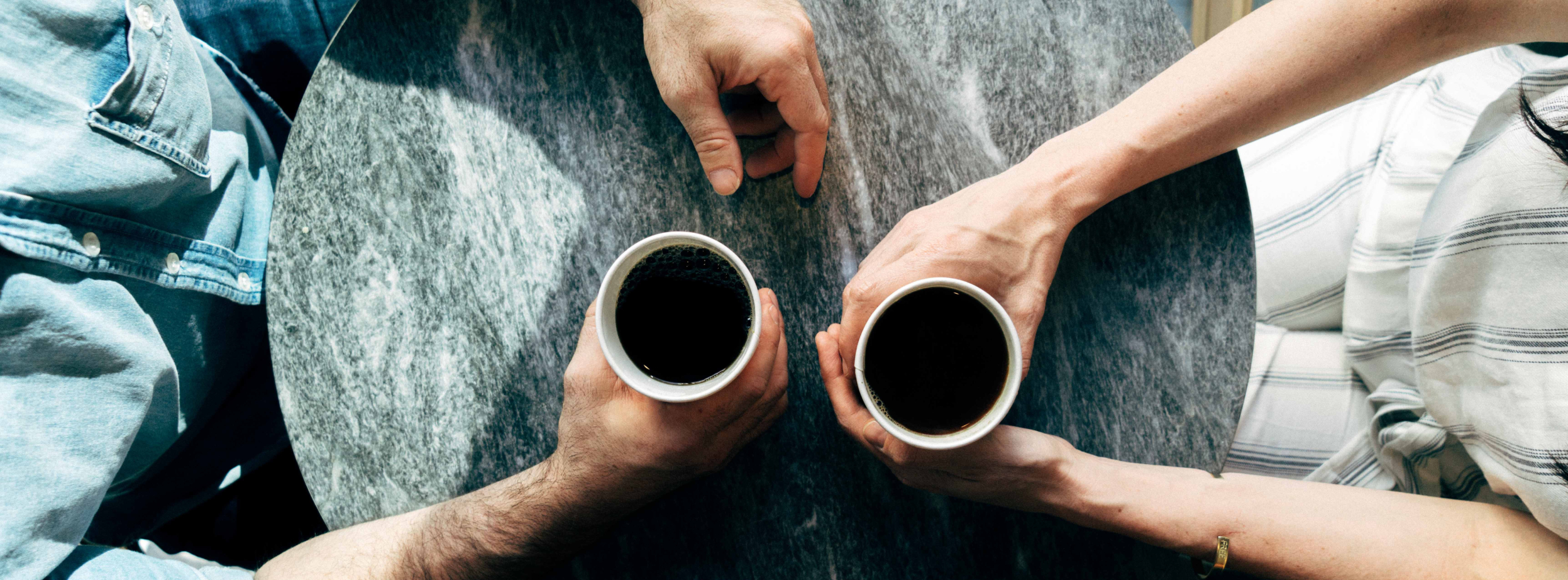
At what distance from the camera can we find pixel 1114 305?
0.88 meters

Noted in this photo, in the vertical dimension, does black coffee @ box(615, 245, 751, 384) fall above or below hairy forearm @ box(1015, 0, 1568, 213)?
below

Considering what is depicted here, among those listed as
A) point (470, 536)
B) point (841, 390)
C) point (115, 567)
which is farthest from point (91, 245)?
point (841, 390)

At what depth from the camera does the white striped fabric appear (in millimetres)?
769

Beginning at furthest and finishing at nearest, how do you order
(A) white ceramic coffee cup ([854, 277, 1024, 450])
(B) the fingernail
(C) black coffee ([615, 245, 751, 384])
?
(B) the fingernail < (C) black coffee ([615, 245, 751, 384]) < (A) white ceramic coffee cup ([854, 277, 1024, 450])

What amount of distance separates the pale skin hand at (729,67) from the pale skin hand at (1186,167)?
20 cm

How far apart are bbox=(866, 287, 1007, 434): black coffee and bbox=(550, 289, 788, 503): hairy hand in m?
0.13

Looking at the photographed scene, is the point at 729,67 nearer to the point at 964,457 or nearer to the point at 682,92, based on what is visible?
the point at 682,92

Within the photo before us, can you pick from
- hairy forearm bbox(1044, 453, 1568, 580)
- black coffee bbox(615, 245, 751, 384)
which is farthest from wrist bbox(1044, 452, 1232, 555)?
black coffee bbox(615, 245, 751, 384)

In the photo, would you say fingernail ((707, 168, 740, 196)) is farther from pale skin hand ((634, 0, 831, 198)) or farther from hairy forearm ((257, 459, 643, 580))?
hairy forearm ((257, 459, 643, 580))

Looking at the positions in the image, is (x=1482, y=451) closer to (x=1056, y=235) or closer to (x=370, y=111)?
(x=1056, y=235)

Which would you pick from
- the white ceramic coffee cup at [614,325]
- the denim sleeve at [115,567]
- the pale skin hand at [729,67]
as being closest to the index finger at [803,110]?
the pale skin hand at [729,67]

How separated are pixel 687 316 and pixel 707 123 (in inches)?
10.0

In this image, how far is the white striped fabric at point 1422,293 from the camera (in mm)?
769

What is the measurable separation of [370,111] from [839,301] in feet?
2.28
